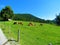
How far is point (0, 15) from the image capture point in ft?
315

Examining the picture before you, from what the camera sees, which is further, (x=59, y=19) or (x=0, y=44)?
(x=59, y=19)

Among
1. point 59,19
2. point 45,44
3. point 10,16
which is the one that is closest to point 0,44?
point 45,44

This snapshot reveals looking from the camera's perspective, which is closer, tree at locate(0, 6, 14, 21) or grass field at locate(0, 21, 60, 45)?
grass field at locate(0, 21, 60, 45)

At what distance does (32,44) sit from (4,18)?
230 ft

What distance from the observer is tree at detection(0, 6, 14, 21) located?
90213mm

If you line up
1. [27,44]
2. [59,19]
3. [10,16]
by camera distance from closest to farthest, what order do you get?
[27,44] → [59,19] → [10,16]

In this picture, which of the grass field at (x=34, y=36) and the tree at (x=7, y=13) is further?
the tree at (x=7, y=13)

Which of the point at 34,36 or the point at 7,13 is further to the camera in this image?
the point at 7,13

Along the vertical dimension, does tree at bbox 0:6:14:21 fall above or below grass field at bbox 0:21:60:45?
above

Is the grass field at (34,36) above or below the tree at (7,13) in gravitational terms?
below

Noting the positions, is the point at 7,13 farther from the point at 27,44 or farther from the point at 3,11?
the point at 27,44

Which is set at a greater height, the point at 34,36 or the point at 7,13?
the point at 7,13

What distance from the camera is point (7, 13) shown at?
312 ft

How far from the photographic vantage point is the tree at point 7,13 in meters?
90.2
